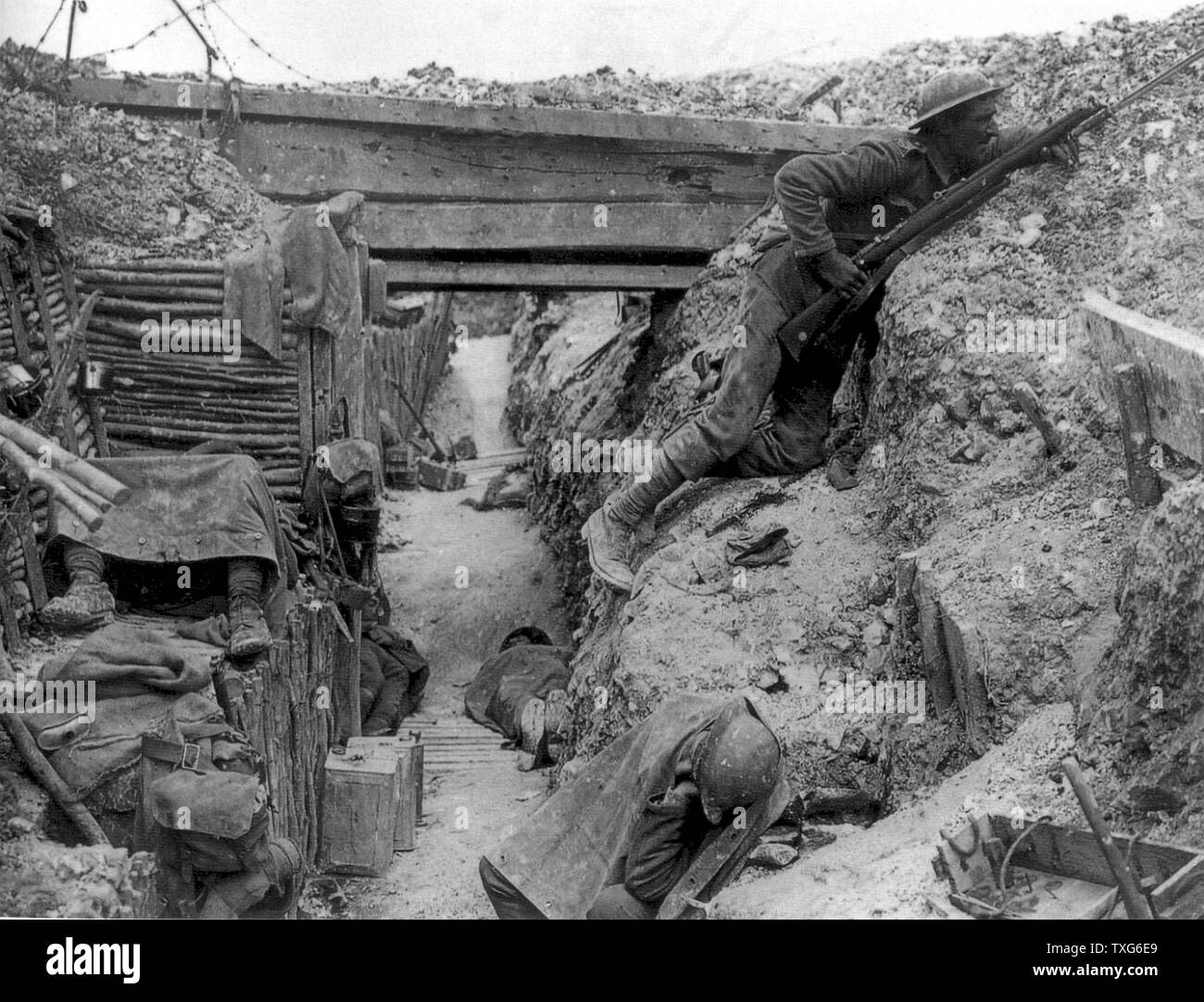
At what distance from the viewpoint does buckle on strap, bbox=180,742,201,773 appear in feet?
18.1

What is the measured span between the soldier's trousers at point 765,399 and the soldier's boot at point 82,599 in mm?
3244

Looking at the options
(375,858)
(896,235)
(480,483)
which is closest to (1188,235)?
(896,235)

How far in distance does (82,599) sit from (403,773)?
2.11m

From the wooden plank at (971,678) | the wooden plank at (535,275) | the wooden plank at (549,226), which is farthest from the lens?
the wooden plank at (535,275)

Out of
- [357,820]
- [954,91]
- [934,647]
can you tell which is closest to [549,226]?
[954,91]

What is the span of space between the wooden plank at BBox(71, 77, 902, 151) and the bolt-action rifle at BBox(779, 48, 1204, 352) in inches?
50.3

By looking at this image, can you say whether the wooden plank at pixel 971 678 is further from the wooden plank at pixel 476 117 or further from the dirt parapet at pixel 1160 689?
the wooden plank at pixel 476 117

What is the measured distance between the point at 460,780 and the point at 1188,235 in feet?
17.1

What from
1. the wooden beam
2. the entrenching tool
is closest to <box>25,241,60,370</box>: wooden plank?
the wooden beam

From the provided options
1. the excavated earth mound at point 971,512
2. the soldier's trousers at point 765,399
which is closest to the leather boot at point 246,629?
the excavated earth mound at point 971,512

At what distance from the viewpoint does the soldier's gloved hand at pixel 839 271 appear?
26.9 feet

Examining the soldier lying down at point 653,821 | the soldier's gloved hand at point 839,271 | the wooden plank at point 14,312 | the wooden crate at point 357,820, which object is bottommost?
the wooden crate at point 357,820

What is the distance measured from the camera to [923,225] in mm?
8242

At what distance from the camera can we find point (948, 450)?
760 cm
